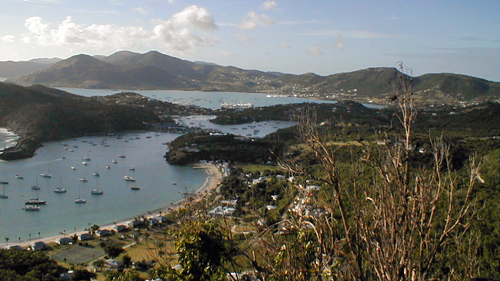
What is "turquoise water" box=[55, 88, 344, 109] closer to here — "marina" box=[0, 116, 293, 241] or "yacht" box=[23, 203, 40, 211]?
"marina" box=[0, 116, 293, 241]

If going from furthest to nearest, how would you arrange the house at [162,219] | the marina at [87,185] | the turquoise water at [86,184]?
the marina at [87,185] < the turquoise water at [86,184] < the house at [162,219]

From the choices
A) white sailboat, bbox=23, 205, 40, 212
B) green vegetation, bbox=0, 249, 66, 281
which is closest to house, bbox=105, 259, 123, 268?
green vegetation, bbox=0, 249, 66, 281

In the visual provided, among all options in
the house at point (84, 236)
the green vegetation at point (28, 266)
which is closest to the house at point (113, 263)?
the green vegetation at point (28, 266)

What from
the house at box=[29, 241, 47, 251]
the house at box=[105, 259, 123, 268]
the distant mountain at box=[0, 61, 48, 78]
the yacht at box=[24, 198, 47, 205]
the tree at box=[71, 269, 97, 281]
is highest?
the distant mountain at box=[0, 61, 48, 78]

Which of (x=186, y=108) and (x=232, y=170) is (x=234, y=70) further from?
(x=232, y=170)

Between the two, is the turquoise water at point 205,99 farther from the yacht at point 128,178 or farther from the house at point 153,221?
the house at point 153,221

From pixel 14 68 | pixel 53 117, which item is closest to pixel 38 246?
pixel 53 117
